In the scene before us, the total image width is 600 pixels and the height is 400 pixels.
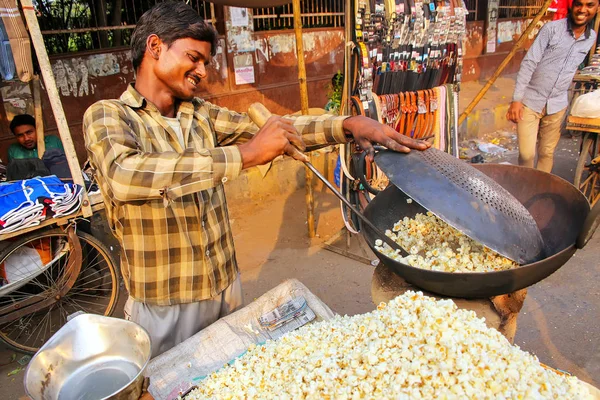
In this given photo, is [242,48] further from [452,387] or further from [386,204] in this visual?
[452,387]

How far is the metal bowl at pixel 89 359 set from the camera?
1162 millimetres

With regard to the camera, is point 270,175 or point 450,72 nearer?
point 450,72

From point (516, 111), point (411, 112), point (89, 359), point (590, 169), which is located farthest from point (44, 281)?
point (590, 169)

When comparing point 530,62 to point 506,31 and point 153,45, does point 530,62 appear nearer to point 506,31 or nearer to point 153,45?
point 153,45

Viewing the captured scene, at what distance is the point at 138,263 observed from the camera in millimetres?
1662

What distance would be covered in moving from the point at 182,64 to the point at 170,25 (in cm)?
13

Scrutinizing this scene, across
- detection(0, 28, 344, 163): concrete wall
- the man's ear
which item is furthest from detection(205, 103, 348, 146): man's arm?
detection(0, 28, 344, 163): concrete wall

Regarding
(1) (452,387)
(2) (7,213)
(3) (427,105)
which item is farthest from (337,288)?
(1) (452,387)

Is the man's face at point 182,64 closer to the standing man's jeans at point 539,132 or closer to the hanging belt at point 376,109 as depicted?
the hanging belt at point 376,109

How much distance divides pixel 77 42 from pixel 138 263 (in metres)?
3.82

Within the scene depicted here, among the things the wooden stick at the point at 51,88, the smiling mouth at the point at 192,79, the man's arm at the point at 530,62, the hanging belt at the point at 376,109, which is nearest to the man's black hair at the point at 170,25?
the smiling mouth at the point at 192,79

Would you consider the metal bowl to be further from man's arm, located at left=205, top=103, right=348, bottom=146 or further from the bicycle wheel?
the bicycle wheel

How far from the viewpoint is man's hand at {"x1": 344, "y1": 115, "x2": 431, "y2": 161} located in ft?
5.08

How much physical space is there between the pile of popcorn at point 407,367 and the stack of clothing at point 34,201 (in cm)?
212
